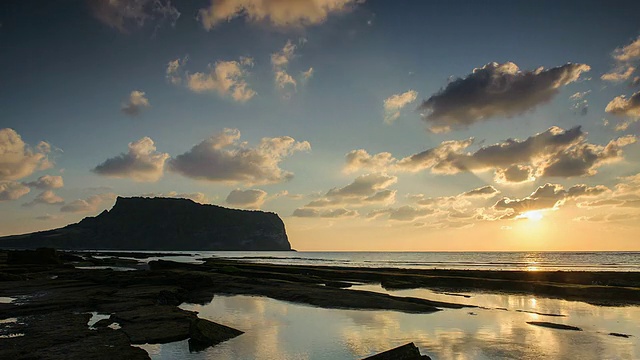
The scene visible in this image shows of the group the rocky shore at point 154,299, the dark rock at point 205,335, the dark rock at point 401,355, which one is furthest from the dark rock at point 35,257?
the dark rock at point 401,355

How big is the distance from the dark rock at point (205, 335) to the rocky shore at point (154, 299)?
1.6 inches

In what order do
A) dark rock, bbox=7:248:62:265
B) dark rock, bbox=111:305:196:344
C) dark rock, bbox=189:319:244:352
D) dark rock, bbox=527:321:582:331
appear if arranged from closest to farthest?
dark rock, bbox=189:319:244:352, dark rock, bbox=111:305:196:344, dark rock, bbox=527:321:582:331, dark rock, bbox=7:248:62:265

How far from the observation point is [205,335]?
1709cm

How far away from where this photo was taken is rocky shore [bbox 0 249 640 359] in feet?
55.1

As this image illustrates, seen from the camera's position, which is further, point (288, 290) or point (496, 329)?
point (288, 290)

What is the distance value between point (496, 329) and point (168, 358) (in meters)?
16.4

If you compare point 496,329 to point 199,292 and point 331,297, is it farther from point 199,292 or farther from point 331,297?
point 199,292

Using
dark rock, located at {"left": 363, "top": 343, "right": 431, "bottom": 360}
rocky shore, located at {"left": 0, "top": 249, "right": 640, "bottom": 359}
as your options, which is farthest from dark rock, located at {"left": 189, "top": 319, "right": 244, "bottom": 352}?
dark rock, located at {"left": 363, "top": 343, "right": 431, "bottom": 360}

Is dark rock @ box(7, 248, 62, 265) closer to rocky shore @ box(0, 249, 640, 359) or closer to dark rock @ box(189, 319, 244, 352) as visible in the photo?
rocky shore @ box(0, 249, 640, 359)

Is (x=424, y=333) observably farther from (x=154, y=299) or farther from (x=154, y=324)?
(x=154, y=299)

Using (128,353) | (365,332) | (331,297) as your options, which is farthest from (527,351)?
(331,297)

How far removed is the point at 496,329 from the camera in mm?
21547

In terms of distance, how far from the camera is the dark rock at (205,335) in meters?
16.7

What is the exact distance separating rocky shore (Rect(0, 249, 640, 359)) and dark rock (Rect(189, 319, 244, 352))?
4 cm
